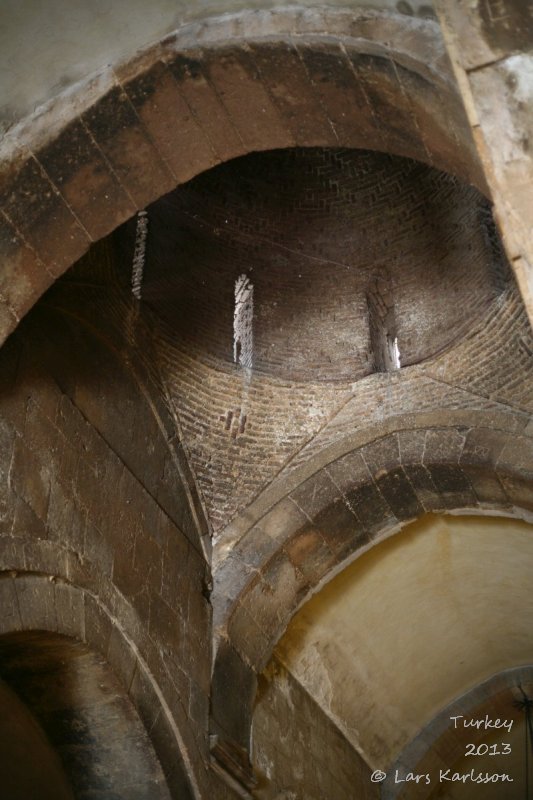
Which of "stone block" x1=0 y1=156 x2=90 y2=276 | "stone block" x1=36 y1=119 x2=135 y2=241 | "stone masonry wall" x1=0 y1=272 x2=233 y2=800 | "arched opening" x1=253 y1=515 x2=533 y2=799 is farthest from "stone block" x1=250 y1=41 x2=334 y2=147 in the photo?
"arched opening" x1=253 y1=515 x2=533 y2=799

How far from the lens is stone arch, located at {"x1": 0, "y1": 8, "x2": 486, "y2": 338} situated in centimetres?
318

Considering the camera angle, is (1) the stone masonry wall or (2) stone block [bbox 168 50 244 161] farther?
(1) the stone masonry wall

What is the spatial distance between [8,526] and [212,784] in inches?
93.1

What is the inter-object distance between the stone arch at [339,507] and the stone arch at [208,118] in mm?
2988

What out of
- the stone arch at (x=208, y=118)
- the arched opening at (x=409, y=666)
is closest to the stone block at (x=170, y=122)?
the stone arch at (x=208, y=118)

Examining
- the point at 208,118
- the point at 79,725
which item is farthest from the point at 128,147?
the point at 79,725

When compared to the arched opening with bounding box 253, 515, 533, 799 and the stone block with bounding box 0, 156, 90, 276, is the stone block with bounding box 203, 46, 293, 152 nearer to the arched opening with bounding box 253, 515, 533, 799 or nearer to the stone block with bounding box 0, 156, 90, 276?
the stone block with bounding box 0, 156, 90, 276

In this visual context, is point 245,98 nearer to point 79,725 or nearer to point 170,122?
point 170,122

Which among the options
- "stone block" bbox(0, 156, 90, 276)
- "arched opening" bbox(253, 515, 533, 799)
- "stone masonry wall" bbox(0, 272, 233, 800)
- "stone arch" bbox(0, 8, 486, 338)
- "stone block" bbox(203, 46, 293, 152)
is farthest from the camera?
"arched opening" bbox(253, 515, 533, 799)

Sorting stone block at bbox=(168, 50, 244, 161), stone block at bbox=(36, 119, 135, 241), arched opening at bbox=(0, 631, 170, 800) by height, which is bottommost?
arched opening at bbox=(0, 631, 170, 800)

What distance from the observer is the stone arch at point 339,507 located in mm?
5988

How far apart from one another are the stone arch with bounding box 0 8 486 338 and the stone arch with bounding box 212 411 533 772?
118 inches

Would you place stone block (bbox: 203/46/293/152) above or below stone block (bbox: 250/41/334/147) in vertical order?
above

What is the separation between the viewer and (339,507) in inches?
251
